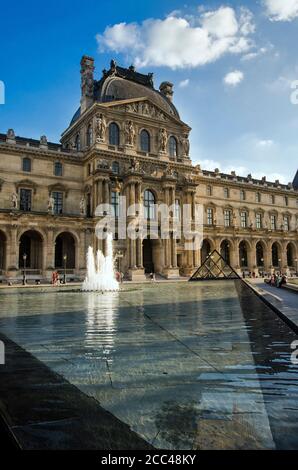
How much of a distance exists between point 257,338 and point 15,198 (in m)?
39.0

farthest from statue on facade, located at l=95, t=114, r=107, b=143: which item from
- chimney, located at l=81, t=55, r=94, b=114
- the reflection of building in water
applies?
the reflection of building in water

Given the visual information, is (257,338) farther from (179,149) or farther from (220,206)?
(220,206)

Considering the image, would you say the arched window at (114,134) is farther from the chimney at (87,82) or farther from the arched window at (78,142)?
the chimney at (87,82)

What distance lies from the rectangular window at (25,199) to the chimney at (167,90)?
1261 inches

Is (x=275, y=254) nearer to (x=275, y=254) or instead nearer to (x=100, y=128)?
(x=275, y=254)

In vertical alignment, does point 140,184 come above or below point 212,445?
above

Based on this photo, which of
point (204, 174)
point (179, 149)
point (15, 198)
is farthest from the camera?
point (204, 174)

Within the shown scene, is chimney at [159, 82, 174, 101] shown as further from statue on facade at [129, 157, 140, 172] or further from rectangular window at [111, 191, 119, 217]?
rectangular window at [111, 191, 119, 217]

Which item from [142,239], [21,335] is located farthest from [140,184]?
[21,335]

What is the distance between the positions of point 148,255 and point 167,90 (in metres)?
31.3

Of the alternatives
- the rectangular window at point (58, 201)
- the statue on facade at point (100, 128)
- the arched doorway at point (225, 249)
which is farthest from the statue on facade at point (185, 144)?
the rectangular window at point (58, 201)

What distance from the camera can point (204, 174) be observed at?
212ft

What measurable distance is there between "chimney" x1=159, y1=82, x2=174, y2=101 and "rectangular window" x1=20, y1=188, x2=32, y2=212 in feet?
105

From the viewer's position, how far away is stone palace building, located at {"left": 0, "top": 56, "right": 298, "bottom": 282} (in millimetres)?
44094
